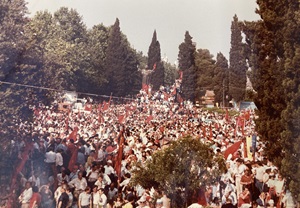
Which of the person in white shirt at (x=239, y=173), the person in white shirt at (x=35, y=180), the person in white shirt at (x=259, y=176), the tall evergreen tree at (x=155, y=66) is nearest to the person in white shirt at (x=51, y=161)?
the person in white shirt at (x=35, y=180)

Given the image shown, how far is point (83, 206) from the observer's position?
41.0 ft

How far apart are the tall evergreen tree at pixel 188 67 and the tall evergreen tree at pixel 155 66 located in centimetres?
1699

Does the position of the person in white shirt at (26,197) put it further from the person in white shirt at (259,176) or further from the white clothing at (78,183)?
the person in white shirt at (259,176)

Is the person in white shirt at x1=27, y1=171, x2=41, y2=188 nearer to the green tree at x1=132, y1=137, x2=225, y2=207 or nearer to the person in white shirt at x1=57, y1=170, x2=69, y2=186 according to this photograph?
the person in white shirt at x1=57, y1=170, x2=69, y2=186

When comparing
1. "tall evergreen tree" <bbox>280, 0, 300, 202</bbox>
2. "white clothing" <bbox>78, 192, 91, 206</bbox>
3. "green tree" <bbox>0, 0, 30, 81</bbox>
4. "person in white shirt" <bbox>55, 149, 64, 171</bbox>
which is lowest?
"white clothing" <bbox>78, 192, 91, 206</bbox>

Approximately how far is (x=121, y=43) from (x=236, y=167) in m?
59.7

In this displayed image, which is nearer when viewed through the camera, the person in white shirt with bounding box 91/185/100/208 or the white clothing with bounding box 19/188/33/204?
the white clothing with bounding box 19/188/33/204

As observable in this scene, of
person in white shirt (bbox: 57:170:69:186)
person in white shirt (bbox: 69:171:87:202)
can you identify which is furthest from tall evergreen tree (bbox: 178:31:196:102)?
person in white shirt (bbox: 69:171:87:202)

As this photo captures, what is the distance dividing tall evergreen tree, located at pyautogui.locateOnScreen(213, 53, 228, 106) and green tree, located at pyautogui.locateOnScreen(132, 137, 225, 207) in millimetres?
53409

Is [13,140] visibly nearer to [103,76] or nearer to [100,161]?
[100,161]

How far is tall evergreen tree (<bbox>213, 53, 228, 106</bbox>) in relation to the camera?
6985 cm

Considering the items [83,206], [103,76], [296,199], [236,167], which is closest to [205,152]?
[236,167]

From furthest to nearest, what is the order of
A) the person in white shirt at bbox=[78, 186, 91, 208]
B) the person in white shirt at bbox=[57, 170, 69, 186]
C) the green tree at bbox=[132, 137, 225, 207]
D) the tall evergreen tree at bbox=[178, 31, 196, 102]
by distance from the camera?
the tall evergreen tree at bbox=[178, 31, 196, 102], the person in white shirt at bbox=[57, 170, 69, 186], the green tree at bbox=[132, 137, 225, 207], the person in white shirt at bbox=[78, 186, 91, 208]

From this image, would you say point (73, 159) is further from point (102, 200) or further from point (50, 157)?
point (102, 200)
